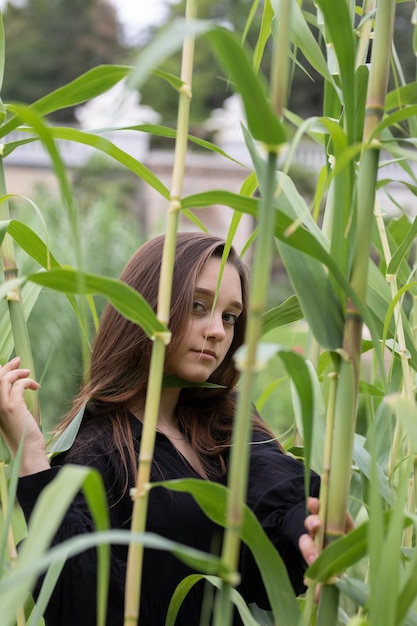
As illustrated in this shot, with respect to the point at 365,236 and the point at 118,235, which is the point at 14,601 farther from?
the point at 118,235

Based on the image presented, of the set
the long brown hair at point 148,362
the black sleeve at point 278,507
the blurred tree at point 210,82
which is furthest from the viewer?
the blurred tree at point 210,82

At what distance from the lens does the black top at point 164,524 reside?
2.66ft

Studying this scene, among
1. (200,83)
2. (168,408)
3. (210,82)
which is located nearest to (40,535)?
(168,408)

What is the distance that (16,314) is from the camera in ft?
2.48

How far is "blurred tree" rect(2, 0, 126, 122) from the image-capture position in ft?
50.1

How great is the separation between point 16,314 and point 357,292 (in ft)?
1.00

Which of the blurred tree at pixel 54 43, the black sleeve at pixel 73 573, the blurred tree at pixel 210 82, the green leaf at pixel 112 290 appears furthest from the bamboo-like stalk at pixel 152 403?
the blurred tree at pixel 54 43

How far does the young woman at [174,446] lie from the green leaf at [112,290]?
0.20 meters

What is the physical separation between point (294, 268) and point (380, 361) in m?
0.08

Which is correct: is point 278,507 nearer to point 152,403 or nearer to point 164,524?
point 164,524

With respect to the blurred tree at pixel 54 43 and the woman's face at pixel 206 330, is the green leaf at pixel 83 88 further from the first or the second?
the blurred tree at pixel 54 43

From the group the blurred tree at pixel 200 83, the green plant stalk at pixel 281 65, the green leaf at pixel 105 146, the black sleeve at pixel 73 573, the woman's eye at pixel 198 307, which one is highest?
the blurred tree at pixel 200 83

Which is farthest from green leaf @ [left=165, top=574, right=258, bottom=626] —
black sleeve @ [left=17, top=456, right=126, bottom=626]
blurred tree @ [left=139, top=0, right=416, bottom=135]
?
blurred tree @ [left=139, top=0, right=416, bottom=135]

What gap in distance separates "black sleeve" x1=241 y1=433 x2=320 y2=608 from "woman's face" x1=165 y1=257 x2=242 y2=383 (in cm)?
10
